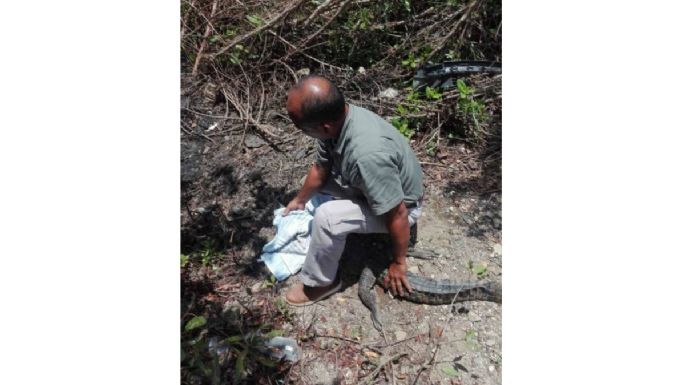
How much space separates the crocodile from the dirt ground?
2.2 inches

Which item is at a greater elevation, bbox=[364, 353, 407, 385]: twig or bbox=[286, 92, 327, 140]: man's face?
bbox=[286, 92, 327, 140]: man's face

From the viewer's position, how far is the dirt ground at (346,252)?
9.24 feet

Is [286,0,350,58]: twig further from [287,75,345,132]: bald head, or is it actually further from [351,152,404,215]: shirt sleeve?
[351,152,404,215]: shirt sleeve

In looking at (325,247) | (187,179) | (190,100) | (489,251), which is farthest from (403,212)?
(190,100)

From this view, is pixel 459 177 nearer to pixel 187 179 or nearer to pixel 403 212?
pixel 403 212

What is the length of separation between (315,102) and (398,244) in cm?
111

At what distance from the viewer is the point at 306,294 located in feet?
10.3

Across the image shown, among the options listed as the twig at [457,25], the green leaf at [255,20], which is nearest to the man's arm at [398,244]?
the twig at [457,25]

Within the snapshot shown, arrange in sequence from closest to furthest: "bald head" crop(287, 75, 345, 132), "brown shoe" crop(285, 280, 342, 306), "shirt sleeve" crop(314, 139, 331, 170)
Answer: "bald head" crop(287, 75, 345, 132) → "shirt sleeve" crop(314, 139, 331, 170) → "brown shoe" crop(285, 280, 342, 306)

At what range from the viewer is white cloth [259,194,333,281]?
3371 millimetres

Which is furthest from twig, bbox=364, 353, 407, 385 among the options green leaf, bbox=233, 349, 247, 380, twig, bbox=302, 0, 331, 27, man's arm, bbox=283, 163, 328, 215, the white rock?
twig, bbox=302, 0, 331, 27

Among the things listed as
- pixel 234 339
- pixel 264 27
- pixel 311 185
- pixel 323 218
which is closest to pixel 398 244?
pixel 323 218

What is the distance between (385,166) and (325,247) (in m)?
0.77

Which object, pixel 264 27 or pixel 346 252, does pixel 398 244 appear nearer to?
pixel 346 252
